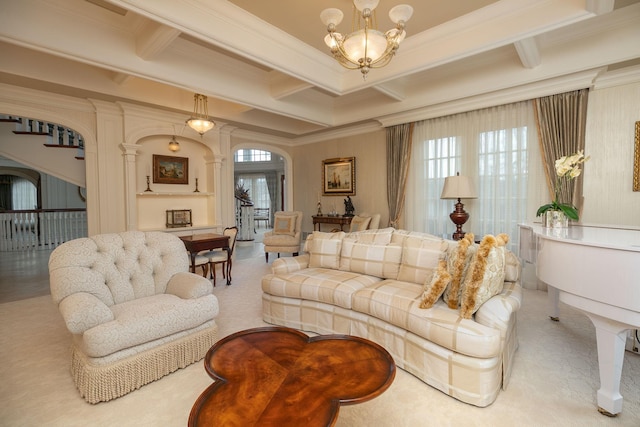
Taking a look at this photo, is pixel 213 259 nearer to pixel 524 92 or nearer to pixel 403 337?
pixel 403 337

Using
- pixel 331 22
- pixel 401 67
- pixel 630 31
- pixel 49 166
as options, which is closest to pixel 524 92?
pixel 630 31

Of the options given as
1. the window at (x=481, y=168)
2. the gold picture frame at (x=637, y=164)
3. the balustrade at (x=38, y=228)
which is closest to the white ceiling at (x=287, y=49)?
the window at (x=481, y=168)

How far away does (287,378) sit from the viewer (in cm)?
139

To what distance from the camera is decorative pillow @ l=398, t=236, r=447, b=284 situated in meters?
2.62

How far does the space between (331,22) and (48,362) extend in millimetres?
3509

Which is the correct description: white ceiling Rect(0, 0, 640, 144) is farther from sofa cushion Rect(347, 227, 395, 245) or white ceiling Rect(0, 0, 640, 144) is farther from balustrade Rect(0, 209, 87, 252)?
balustrade Rect(0, 209, 87, 252)

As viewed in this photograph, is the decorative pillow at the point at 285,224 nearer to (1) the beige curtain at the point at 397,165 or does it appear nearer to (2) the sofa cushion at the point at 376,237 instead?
(1) the beige curtain at the point at 397,165

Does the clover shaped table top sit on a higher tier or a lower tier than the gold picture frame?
lower

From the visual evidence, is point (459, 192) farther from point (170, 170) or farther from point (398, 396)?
point (170, 170)

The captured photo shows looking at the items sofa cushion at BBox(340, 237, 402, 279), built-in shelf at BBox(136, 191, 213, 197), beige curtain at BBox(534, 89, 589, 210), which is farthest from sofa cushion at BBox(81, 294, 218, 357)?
beige curtain at BBox(534, 89, 589, 210)

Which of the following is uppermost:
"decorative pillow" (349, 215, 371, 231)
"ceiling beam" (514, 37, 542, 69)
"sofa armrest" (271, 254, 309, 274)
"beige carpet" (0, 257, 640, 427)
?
"ceiling beam" (514, 37, 542, 69)

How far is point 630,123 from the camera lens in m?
3.46

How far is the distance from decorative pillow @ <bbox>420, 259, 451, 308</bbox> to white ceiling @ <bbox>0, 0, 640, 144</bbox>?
2589 millimetres

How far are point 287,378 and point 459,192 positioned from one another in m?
3.77
